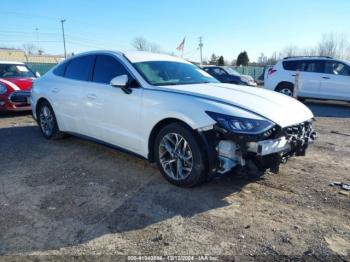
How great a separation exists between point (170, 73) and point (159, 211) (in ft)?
7.10

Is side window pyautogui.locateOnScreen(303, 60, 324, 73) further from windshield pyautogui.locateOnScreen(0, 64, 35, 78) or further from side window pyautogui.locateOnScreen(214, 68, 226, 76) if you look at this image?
windshield pyautogui.locateOnScreen(0, 64, 35, 78)

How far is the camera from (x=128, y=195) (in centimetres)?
407

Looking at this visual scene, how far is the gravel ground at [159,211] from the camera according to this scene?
2965 millimetres

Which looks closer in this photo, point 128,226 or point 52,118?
point 128,226

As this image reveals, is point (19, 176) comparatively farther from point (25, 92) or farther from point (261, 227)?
point (25, 92)

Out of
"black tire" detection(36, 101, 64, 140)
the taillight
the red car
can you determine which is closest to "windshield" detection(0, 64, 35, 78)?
the red car

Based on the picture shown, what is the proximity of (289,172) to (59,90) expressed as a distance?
399 cm

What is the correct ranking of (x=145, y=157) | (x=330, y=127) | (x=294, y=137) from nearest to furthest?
1. (x=294, y=137)
2. (x=145, y=157)
3. (x=330, y=127)

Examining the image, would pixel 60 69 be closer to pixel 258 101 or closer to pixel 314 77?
pixel 258 101

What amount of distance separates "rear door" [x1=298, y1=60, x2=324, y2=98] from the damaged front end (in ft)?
31.3

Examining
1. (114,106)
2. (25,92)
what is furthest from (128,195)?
(25,92)

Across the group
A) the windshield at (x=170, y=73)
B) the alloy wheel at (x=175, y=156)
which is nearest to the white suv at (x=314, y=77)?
the windshield at (x=170, y=73)

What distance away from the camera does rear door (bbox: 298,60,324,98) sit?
12.7 metres

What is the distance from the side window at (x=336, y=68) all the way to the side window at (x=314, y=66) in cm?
20
